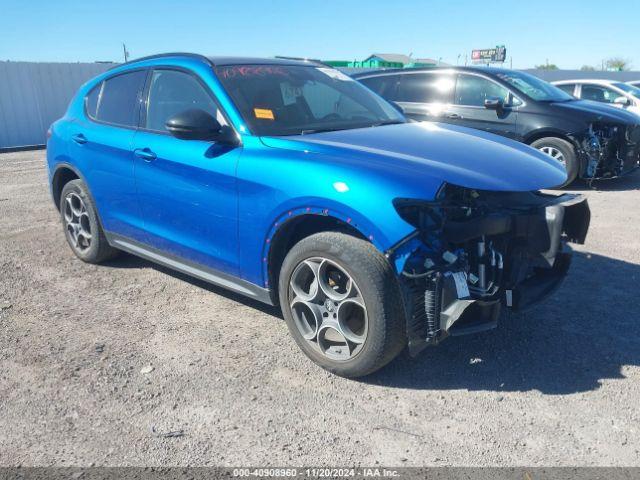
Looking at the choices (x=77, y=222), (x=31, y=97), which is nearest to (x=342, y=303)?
(x=77, y=222)

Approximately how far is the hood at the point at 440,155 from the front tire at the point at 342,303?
1.59 ft

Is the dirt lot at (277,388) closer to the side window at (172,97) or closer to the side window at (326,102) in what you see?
the side window at (172,97)

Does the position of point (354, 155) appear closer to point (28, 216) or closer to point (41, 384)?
point (41, 384)

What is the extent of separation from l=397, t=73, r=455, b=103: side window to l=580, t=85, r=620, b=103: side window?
20.0 ft

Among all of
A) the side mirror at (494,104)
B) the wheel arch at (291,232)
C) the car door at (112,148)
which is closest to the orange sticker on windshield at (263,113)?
the wheel arch at (291,232)

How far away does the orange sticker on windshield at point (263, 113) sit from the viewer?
11.6 feet

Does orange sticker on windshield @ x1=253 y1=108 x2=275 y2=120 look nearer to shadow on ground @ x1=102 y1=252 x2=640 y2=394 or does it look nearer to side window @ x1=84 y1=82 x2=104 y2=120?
shadow on ground @ x1=102 y1=252 x2=640 y2=394

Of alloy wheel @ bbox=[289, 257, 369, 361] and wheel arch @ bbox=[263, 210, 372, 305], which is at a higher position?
wheel arch @ bbox=[263, 210, 372, 305]

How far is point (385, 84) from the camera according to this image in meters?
9.33

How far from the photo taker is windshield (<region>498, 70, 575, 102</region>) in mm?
8312

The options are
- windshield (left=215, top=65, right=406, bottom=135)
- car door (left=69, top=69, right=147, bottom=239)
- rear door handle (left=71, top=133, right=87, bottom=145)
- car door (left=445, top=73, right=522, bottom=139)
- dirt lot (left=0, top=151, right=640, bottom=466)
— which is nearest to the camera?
dirt lot (left=0, top=151, right=640, bottom=466)

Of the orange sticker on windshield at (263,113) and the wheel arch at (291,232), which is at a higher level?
the orange sticker on windshield at (263,113)

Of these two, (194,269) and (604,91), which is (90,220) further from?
(604,91)

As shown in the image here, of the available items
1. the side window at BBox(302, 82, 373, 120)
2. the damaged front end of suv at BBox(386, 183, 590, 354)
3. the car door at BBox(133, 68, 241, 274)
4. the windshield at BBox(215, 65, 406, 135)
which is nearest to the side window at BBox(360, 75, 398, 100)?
the windshield at BBox(215, 65, 406, 135)
